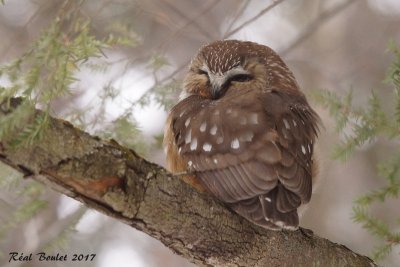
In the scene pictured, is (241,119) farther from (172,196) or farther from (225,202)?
(172,196)

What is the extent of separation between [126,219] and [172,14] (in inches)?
110

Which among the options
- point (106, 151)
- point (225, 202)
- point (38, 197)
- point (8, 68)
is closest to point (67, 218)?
point (38, 197)

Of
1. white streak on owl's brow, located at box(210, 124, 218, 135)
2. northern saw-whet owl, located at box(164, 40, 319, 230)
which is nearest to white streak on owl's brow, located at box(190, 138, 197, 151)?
northern saw-whet owl, located at box(164, 40, 319, 230)

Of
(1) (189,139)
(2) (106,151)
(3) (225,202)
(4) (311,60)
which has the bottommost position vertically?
(2) (106,151)

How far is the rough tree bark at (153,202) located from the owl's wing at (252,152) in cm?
13

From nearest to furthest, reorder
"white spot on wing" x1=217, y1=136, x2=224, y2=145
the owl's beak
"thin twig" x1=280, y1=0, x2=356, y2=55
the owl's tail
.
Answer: the owl's tail, "white spot on wing" x1=217, y1=136, x2=224, y2=145, the owl's beak, "thin twig" x1=280, y1=0, x2=356, y2=55

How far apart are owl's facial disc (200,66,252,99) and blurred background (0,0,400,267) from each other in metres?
0.34

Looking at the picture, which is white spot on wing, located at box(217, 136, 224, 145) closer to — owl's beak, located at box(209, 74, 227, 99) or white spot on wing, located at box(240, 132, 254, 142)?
white spot on wing, located at box(240, 132, 254, 142)

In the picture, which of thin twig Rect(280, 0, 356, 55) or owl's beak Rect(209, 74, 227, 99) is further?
thin twig Rect(280, 0, 356, 55)

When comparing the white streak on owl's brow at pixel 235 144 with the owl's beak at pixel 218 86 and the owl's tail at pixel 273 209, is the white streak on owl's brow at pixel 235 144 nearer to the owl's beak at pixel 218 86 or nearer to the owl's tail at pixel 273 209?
the owl's tail at pixel 273 209

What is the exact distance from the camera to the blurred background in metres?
3.84

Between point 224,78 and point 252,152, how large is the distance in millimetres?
901

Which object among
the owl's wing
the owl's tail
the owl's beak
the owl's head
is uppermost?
the owl's head

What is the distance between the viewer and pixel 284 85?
4.12 m
